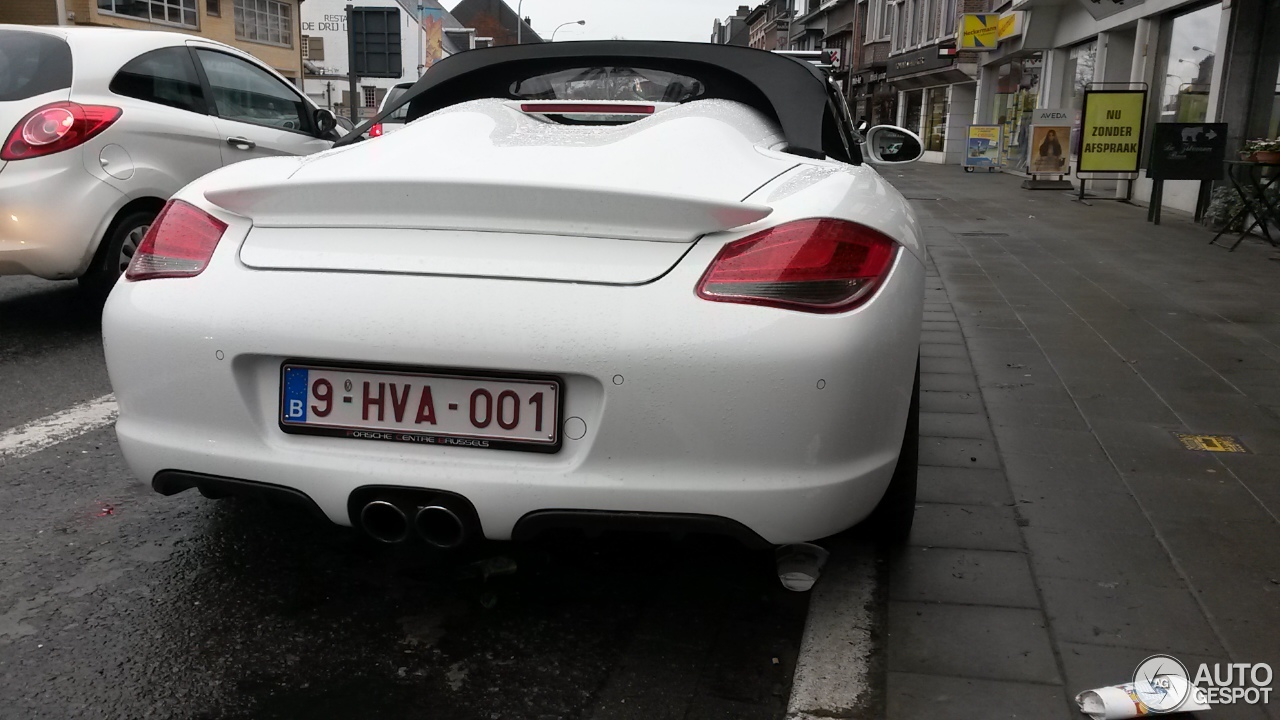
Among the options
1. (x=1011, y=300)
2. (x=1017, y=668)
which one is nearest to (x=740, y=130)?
(x=1017, y=668)

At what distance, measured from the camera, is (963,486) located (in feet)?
11.5

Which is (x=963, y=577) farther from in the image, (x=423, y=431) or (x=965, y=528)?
(x=423, y=431)

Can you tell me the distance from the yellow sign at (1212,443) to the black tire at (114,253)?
190 inches

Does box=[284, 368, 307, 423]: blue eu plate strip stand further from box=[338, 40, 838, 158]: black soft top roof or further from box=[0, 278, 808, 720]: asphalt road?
box=[338, 40, 838, 158]: black soft top roof

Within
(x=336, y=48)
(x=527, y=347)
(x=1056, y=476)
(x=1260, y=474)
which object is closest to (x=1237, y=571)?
(x=1056, y=476)

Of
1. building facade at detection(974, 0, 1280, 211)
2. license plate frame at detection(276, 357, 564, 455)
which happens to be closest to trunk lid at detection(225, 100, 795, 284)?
license plate frame at detection(276, 357, 564, 455)

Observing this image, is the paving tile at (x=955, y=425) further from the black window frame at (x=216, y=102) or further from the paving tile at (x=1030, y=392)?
the black window frame at (x=216, y=102)

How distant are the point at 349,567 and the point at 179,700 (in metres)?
0.69

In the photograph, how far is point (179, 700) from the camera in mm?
2125

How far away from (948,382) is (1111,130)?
13220 mm

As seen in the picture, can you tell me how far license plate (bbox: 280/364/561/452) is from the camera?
2.13 metres

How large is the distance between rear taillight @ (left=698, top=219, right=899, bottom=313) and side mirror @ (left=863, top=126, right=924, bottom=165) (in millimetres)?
2615

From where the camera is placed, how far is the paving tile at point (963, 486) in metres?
3.37

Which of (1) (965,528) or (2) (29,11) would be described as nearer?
(1) (965,528)
